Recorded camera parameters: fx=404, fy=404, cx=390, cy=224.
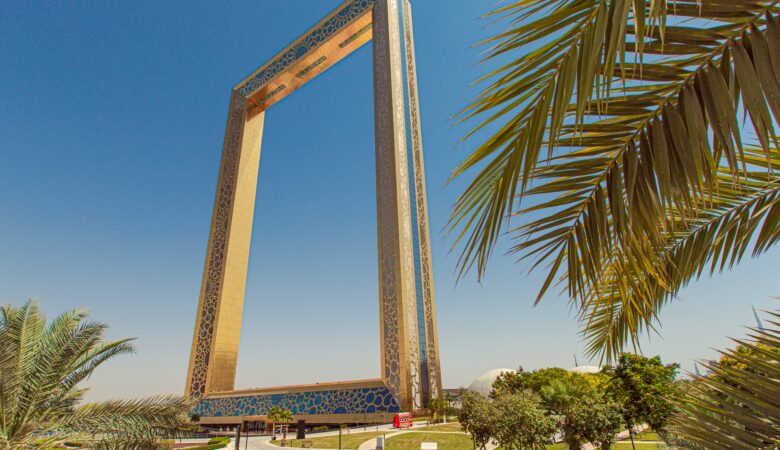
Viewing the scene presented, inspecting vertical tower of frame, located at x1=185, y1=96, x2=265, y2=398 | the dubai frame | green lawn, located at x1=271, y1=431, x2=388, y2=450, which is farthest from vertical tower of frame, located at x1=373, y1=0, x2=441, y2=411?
vertical tower of frame, located at x1=185, y1=96, x2=265, y2=398

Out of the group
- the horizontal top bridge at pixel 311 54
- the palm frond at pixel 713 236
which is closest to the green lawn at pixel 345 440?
the palm frond at pixel 713 236

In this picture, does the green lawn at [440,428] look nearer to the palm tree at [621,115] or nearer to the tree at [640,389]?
the tree at [640,389]

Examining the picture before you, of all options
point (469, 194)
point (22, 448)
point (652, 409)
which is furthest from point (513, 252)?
point (652, 409)

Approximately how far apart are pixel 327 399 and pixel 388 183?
1105 cm

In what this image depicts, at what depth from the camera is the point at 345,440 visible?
54.9ft

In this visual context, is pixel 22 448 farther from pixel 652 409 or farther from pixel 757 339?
Answer: pixel 652 409

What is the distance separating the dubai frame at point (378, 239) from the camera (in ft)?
60.5

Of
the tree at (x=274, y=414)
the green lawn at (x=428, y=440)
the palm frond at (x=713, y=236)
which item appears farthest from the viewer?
the tree at (x=274, y=414)

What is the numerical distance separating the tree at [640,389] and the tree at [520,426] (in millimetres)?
6070

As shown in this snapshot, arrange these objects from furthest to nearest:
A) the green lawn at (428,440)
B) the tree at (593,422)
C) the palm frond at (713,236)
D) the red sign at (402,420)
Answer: the red sign at (402,420) < the green lawn at (428,440) < the tree at (593,422) < the palm frond at (713,236)

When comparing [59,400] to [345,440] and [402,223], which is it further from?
[402,223]

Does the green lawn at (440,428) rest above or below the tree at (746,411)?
below

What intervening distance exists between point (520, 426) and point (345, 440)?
7.83 m

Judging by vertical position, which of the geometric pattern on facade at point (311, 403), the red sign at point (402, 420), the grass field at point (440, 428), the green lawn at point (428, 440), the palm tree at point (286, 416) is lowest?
the green lawn at point (428, 440)
